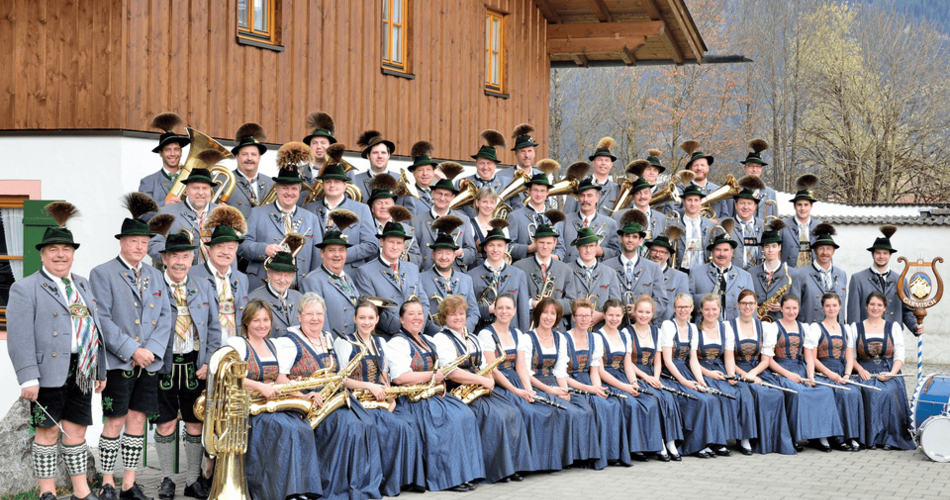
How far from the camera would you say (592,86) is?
43281mm

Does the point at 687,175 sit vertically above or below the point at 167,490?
above

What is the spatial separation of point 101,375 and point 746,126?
119ft

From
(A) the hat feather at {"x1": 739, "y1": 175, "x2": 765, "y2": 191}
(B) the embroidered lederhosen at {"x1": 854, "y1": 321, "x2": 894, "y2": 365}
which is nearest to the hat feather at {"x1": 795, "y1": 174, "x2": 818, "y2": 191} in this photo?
(A) the hat feather at {"x1": 739, "y1": 175, "x2": 765, "y2": 191}

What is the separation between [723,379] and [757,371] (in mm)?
398

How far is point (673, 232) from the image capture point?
11.2 metres

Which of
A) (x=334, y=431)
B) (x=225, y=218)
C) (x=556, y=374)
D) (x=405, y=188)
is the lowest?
(x=334, y=431)

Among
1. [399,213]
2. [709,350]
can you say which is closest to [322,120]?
[399,213]

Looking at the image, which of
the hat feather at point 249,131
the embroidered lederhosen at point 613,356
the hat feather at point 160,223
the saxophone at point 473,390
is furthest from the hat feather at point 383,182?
the embroidered lederhosen at point 613,356

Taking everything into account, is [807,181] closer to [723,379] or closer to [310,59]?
[723,379]

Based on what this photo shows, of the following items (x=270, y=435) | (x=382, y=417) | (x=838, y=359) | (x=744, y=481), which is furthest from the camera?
(x=838, y=359)

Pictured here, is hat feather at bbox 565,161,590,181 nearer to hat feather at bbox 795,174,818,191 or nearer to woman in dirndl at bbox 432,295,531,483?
hat feather at bbox 795,174,818,191

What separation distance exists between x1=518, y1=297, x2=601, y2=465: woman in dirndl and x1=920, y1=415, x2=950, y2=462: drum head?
3120 millimetres

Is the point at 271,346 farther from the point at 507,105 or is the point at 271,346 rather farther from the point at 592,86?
the point at 592,86

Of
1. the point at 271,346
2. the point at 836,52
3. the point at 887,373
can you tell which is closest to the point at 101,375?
the point at 271,346
